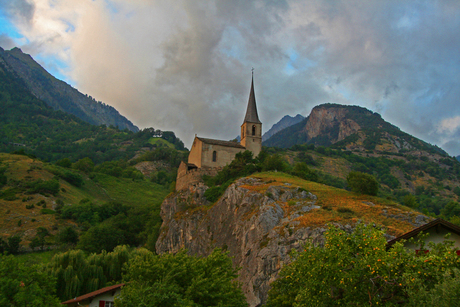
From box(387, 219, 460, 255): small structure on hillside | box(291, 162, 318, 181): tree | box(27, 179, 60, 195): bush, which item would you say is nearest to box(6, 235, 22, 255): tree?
box(27, 179, 60, 195): bush

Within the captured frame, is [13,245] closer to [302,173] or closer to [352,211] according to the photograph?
[302,173]

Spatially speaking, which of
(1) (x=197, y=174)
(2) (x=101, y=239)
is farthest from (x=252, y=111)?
(2) (x=101, y=239)

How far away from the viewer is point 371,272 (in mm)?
15898

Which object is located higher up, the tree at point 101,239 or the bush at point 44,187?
the bush at point 44,187

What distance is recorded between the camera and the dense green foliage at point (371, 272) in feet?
48.2

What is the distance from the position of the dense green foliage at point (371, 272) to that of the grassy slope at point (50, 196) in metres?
77.5

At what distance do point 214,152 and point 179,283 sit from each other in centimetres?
4782

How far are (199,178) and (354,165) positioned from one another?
12214 centimetres

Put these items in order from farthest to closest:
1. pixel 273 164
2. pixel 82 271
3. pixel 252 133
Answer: pixel 252 133
pixel 273 164
pixel 82 271

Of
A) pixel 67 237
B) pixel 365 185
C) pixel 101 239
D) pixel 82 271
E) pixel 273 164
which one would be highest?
pixel 273 164

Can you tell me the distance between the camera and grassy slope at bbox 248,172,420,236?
4020cm

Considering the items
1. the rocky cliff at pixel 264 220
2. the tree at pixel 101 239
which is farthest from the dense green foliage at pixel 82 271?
the tree at pixel 101 239

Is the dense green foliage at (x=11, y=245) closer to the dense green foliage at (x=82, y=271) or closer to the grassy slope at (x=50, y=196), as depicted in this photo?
the grassy slope at (x=50, y=196)

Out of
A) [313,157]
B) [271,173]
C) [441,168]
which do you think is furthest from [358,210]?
[441,168]
